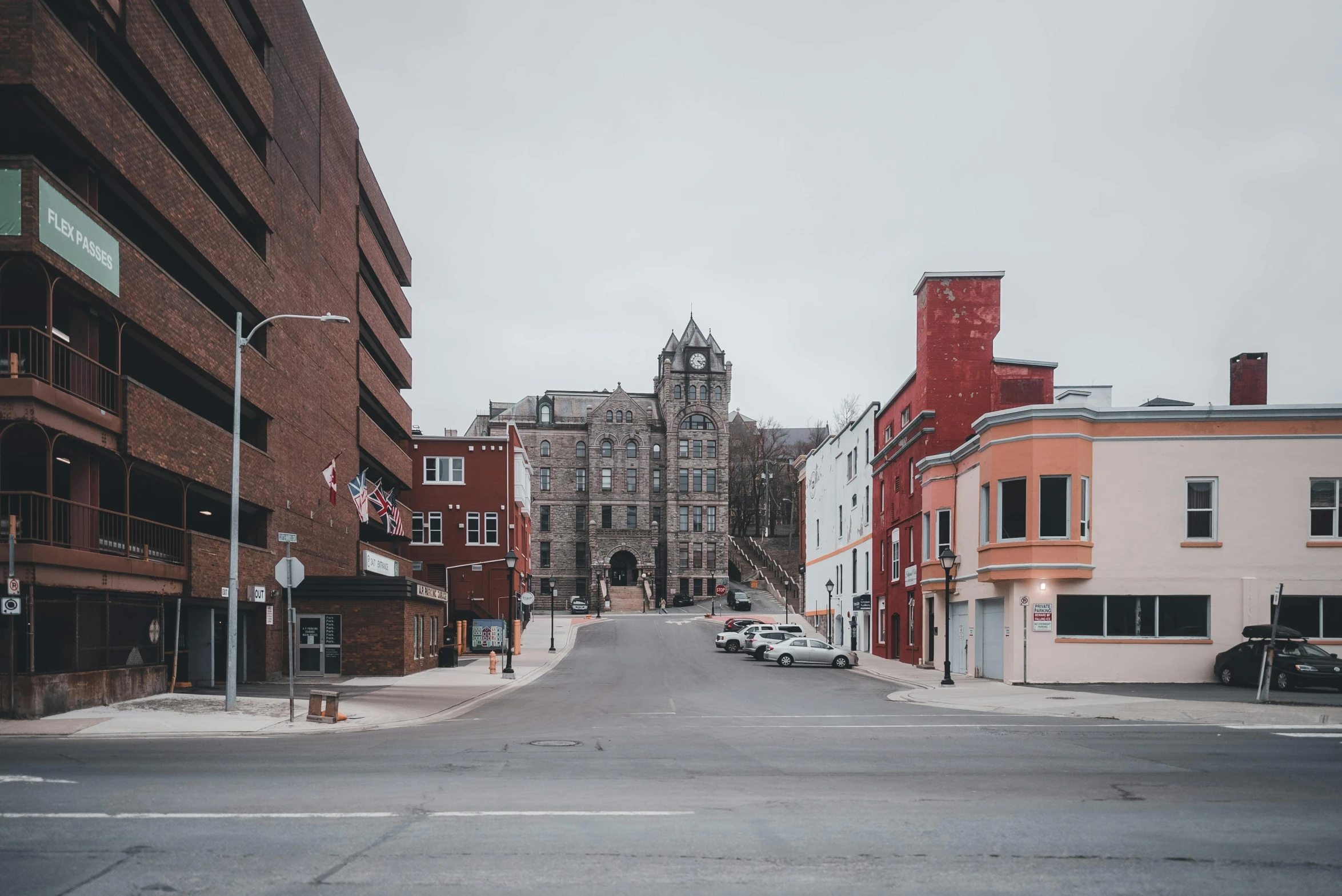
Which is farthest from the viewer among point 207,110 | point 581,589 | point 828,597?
point 581,589

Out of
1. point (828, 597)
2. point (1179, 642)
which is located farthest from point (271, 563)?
point (828, 597)

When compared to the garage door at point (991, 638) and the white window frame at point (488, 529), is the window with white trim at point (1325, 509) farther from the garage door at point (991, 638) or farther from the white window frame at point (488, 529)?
the white window frame at point (488, 529)

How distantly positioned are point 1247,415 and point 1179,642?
7174 mm

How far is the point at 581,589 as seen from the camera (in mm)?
106062

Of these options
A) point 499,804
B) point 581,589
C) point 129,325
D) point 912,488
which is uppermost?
point 129,325

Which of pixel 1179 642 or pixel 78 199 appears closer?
pixel 78 199

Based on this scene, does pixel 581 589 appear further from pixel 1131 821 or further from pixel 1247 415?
pixel 1131 821

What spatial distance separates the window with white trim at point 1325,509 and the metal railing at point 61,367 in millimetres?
32962

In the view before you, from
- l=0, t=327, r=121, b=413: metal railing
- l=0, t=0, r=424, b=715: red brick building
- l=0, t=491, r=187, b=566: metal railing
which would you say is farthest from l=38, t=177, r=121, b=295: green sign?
l=0, t=491, r=187, b=566: metal railing

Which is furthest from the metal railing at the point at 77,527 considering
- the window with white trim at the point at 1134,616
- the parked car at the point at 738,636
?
the parked car at the point at 738,636

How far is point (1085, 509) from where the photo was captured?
32.3 metres

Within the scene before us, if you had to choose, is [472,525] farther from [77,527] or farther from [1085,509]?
[77,527]

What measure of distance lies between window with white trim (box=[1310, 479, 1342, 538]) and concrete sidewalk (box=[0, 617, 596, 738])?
25.0m

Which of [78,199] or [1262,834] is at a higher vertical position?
[78,199]
